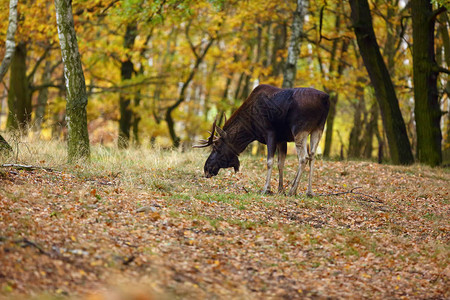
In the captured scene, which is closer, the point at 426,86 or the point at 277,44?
the point at 426,86

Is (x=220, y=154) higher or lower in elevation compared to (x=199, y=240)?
higher

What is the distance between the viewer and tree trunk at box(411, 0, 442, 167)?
59.0ft

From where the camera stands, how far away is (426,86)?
1806 cm

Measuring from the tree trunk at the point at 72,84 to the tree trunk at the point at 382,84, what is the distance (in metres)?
10.3

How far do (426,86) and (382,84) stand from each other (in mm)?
1502

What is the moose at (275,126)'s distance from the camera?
10883mm

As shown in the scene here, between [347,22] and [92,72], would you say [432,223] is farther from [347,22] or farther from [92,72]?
[92,72]

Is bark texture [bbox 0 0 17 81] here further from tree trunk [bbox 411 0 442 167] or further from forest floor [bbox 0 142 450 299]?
tree trunk [bbox 411 0 442 167]

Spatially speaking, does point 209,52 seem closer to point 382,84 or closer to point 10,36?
point 382,84

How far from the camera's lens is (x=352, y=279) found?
22.8 feet

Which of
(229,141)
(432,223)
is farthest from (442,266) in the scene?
(229,141)

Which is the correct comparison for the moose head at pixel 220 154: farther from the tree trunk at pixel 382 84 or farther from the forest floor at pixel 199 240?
the tree trunk at pixel 382 84

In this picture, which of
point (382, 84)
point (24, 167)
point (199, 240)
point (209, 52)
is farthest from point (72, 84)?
point (209, 52)

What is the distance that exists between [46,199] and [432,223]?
7447 mm
